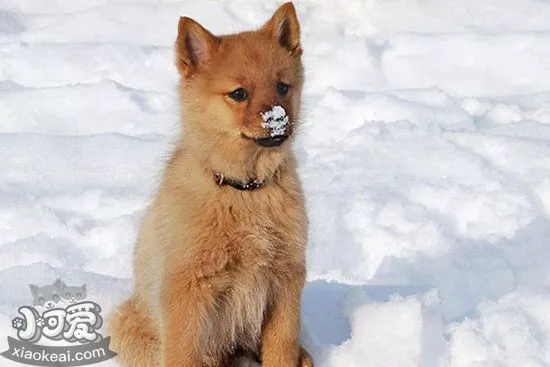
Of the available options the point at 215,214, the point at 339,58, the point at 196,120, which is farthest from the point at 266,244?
the point at 339,58

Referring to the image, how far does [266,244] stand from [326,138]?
10.4ft

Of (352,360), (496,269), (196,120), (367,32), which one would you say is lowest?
(367,32)

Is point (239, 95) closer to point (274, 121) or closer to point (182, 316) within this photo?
point (274, 121)

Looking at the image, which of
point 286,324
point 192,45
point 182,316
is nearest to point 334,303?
point 286,324

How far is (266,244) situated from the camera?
414 centimetres

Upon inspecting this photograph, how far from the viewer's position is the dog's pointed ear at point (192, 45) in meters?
4.28

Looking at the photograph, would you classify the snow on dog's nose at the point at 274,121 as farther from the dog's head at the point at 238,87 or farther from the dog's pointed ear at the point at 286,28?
the dog's pointed ear at the point at 286,28

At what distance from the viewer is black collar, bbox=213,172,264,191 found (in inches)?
167

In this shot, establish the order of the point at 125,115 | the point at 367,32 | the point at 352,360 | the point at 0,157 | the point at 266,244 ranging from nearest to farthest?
1. the point at 266,244
2. the point at 352,360
3. the point at 0,157
4. the point at 125,115
5. the point at 367,32

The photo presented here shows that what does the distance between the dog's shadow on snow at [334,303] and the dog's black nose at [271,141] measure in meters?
1.04

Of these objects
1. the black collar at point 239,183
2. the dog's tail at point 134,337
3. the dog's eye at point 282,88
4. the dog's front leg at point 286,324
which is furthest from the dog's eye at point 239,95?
the dog's tail at point 134,337

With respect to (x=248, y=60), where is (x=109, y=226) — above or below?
below

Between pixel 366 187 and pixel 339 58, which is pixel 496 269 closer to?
pixel 366 187

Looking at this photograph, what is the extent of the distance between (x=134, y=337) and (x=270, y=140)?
1152mm
